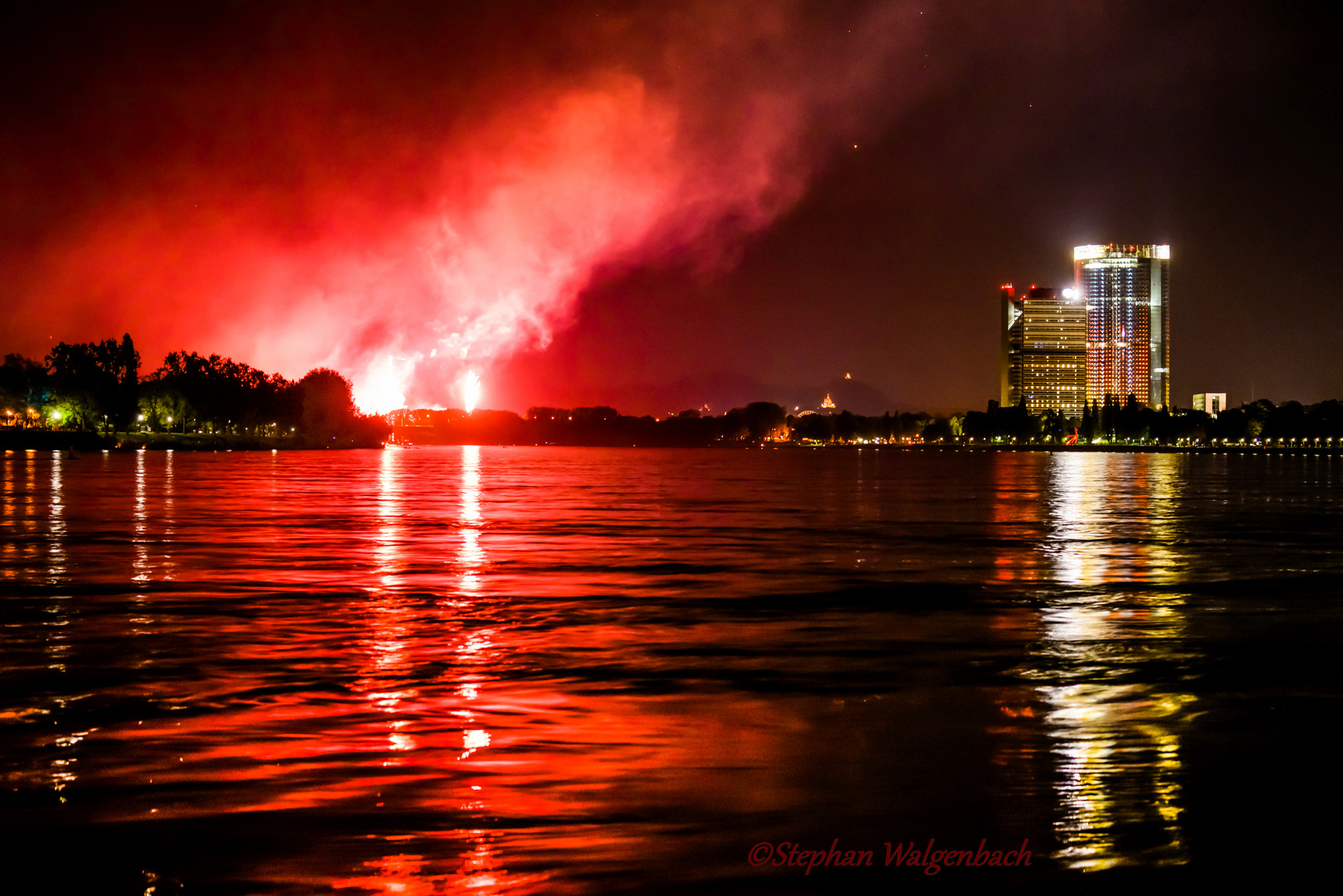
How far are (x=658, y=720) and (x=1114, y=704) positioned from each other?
5.90 meters

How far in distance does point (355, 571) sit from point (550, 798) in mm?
22268

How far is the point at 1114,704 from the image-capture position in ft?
53.6

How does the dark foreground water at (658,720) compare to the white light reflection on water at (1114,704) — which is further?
the white light reflection on water at (1114,704)

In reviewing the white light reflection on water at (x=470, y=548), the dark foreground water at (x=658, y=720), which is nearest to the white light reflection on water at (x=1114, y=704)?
the dark foreground water at (x=658, y=720)

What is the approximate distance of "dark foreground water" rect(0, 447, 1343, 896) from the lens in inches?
399

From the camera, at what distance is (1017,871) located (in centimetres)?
987

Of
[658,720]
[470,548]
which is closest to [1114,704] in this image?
[658,720]

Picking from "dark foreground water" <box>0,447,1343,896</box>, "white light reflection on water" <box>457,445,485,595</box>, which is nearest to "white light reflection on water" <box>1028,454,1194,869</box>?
"dark foreground water" <box>0,447,1343,896</box>

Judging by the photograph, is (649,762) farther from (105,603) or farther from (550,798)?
(105,603)

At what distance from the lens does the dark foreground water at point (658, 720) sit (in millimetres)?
10125

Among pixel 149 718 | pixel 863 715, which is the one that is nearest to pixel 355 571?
pixel 149 718

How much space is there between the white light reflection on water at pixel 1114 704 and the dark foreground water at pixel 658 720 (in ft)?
0.19

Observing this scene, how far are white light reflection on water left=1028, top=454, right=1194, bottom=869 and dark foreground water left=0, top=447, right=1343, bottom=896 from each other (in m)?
0.06

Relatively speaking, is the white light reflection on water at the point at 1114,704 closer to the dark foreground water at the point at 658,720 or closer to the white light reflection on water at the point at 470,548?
the dark foreground water at the point at 658,720
